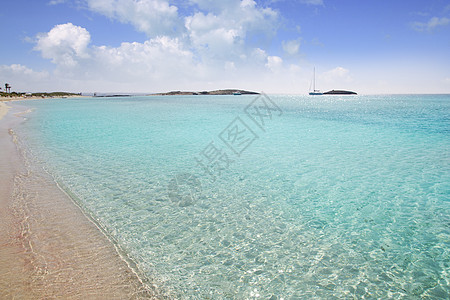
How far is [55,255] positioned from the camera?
5230 mm

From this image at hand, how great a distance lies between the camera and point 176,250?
5.63 m

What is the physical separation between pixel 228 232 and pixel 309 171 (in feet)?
21.9

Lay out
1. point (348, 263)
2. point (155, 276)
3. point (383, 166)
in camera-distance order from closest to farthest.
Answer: point (155, 276) → point (348, 263) → point (383, 166)

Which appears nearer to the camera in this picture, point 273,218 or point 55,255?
point 55,255

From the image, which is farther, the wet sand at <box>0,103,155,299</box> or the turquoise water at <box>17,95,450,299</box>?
the turquoise water at <box>17,95,450,299</box>

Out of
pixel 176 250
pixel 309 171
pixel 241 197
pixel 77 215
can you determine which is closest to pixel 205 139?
pixel 309 171

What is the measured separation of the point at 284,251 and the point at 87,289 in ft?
13.0

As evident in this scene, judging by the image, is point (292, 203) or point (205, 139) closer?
point (292, 203)

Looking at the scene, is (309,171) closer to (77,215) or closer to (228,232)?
(228,232)

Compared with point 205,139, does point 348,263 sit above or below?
below

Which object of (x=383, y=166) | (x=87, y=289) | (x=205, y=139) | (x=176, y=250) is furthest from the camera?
(x=205, y=139)

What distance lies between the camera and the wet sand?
14.1 feet

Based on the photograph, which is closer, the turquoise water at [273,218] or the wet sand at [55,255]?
the wet sand at [55,255]

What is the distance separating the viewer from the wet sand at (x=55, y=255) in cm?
431
